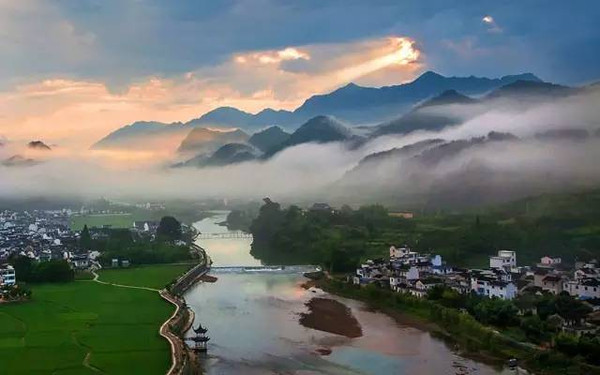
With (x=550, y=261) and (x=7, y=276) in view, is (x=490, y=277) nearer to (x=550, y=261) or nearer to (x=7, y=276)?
(x=550, y=261)

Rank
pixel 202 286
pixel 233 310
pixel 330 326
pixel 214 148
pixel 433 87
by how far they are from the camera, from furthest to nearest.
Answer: pixel 214 148
pixel 433 87
pixel 202 286
pixel 233 310
pixel 330 326

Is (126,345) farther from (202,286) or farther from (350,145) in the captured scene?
(350,145)

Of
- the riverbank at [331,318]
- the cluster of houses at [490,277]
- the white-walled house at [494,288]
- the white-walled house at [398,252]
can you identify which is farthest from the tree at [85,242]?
the white-walled house at [494,288]

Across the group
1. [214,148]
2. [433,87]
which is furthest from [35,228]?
[214,148]

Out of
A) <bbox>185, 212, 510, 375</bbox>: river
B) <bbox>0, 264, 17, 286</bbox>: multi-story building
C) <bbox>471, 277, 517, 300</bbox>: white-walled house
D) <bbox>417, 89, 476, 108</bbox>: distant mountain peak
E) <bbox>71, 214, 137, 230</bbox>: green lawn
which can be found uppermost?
<bbox>417, 89, 476, 108</bbox>: distant mountain peak

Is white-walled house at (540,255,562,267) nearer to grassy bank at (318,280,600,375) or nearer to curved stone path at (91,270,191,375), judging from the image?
grassy bank at (318,280,600,375)

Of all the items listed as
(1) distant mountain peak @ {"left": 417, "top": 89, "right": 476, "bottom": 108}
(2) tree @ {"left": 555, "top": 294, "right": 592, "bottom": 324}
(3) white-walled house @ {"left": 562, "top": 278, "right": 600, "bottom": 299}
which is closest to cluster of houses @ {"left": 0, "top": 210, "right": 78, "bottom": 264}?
(3) white-walled house @ {"left": 562, "top": 278, "right": 600, "bottom": 299}

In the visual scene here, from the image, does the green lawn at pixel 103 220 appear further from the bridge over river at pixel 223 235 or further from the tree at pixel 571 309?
the tree at pixel 571 309
